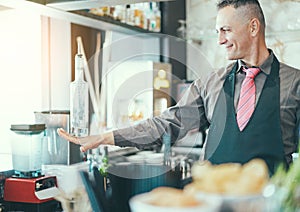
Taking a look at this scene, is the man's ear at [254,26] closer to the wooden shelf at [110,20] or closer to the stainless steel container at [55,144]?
the stainless steel container at [55,144]

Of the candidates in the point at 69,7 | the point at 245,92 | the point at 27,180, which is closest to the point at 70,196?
the point at 27,180

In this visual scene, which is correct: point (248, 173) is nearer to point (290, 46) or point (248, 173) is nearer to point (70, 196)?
point (70, 196)

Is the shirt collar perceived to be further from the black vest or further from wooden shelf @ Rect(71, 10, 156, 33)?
wooden shelf @ Rect(71, 10, 156, 33)

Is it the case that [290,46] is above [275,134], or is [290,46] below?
above

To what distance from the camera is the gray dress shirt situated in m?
1.21

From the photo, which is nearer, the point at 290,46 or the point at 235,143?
the point at 235,143

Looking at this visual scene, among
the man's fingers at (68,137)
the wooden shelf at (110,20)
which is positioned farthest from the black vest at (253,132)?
the wooden shelf at (110,20)

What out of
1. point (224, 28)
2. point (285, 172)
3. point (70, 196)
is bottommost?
point (70, 196)

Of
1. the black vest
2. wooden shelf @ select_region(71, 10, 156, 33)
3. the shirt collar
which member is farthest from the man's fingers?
wooden shelf @ select_region(71, 10, 156, 33)

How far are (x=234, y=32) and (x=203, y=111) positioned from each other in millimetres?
277

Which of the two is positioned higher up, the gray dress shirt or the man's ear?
the man's ear

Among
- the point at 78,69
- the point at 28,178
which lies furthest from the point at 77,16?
the point at 28,178

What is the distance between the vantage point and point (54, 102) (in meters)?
1.81

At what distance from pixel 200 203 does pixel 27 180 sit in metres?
0.79
